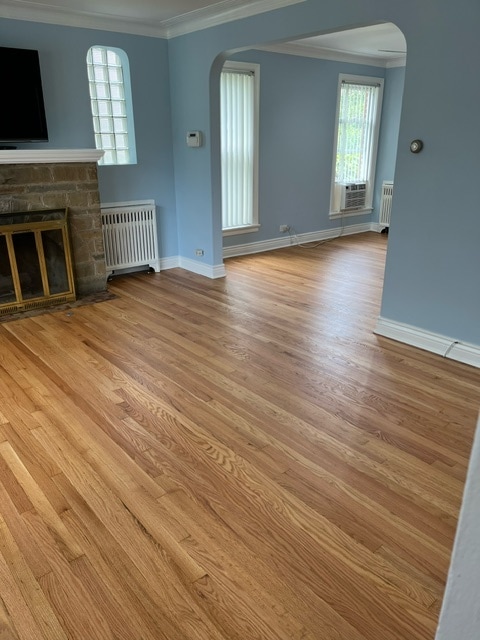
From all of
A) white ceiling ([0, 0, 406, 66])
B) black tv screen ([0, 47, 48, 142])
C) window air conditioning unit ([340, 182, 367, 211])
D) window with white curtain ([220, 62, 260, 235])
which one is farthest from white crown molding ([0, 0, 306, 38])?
window air conditioning unit ([340, 182, 367, 211])

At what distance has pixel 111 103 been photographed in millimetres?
5004

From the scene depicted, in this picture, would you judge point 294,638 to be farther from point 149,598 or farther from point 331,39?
point 331,39

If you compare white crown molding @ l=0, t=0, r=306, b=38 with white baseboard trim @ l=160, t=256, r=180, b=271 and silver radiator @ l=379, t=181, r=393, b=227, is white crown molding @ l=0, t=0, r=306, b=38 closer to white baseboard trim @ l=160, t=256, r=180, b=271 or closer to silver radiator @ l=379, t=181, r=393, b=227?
white baseboard trim @ l=160, t=256, r=180, b=271

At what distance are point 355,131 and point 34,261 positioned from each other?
Result: 5.28m

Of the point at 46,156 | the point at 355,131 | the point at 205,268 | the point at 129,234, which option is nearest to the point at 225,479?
the point at 46,156

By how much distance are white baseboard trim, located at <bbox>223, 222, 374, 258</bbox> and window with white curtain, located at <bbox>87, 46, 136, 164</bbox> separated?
5.83 feet

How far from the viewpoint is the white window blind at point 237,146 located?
5707mm

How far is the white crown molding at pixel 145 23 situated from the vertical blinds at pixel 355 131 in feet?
9.85

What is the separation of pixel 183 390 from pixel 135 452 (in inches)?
25.5

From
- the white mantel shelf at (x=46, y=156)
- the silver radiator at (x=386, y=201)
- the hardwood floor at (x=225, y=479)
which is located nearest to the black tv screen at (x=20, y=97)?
the white mantel shelf at (x=46, y=156)

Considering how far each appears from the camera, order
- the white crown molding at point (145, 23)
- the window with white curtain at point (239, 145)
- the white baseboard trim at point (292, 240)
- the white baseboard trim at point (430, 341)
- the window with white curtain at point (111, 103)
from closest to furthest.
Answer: the white baseboard trim at point (430, 341)
the white crown molding at point (145, 23)
the window with white curtain at point (111, 103)
the window with white curtain at point (239, 145)
the white baseboard trim at point (292, 240)

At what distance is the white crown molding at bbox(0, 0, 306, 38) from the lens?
402cm

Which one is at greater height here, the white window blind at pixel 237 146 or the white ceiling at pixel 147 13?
the white ceiling at pixel 147 13

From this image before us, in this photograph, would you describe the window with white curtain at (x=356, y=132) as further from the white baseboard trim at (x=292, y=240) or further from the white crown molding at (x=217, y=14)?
the white crown molding at (x=217, y=14)
